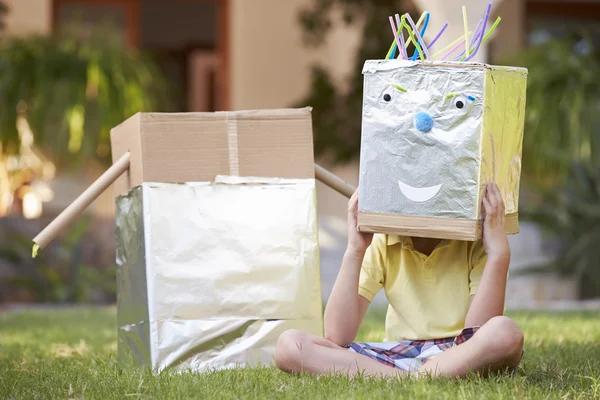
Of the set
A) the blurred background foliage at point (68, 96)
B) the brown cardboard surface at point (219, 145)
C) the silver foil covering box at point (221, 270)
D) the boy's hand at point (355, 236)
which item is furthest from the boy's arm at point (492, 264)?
the blurred background foliage at point (68, 96)

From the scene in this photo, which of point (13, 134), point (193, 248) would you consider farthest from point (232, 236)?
point (13, 134)

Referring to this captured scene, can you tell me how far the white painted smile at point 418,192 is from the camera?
2.35 metres

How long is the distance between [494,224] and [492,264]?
0.10 m

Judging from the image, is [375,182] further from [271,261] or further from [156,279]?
[156,279]

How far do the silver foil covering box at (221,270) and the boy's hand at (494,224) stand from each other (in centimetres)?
59

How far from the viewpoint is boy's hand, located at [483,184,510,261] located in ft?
7.67

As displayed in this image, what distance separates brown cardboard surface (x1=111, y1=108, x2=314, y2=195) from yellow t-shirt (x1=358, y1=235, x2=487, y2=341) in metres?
0.41

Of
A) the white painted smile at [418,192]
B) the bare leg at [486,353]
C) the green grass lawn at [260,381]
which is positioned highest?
the white painted smile at [418,192]

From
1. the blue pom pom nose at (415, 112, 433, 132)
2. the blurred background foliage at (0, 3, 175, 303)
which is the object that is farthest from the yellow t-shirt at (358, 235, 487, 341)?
the blurred background foliage at (0, 3, 175, 303)

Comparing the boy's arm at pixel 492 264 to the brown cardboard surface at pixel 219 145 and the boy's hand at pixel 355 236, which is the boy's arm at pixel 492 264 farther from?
the brown cardboard surface at pixel 219 145

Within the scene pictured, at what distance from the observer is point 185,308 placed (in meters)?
2.69

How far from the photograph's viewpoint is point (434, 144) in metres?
2.35

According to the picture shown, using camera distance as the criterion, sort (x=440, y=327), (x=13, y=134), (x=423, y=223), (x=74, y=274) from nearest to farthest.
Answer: (x=423, y=223)
(x=440, y=327)
(x=74, y=274)
(x=13, y=134)

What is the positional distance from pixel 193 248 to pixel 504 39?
6.77 metres
